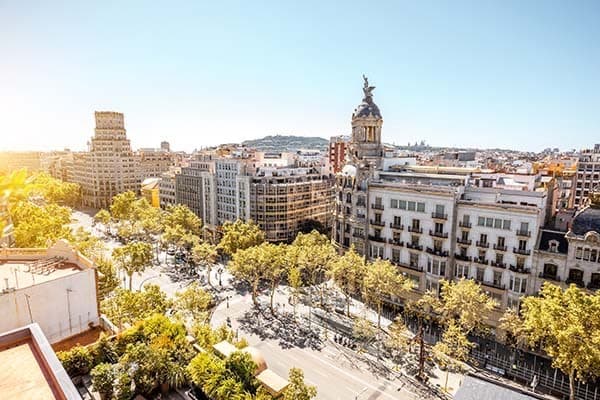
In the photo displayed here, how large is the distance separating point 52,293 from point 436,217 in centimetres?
6133

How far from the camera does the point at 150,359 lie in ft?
90.2

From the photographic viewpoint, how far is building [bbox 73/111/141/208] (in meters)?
180

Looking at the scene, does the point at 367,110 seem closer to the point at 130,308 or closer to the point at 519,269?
the point at 519,269

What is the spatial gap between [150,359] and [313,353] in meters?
38.7

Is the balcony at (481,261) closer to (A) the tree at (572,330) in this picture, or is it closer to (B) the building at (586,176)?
(A) the tree at (572,330)

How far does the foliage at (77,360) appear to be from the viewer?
28.4m

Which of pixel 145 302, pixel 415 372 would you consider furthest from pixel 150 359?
pixel 415 372

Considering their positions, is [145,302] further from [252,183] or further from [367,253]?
[252,183]

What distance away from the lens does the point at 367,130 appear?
3425 inches

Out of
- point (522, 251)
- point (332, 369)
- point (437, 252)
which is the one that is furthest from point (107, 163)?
point (522, 251)

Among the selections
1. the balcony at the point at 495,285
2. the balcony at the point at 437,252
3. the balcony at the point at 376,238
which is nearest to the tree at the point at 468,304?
the balcony at the point at 495,285

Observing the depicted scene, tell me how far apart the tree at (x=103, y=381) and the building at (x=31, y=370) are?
671 centimetres

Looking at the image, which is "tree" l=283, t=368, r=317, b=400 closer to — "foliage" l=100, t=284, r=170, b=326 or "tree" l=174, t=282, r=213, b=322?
"foliage" l=100, t=284, r=170, b=326

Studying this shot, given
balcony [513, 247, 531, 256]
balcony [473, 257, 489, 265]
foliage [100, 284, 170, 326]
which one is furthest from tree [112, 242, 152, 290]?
balcony [513, 247, 531, 256]
